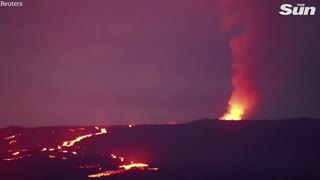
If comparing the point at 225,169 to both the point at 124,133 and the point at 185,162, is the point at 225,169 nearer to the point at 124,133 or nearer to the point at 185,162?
the point at 185,162

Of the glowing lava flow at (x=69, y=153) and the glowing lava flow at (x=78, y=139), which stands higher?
the glowing lava flow at (x=78, y=139)

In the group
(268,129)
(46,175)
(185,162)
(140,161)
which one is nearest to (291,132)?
(268,129)

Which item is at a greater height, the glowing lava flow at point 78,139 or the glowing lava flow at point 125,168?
the glowing lava flow at point 78,139

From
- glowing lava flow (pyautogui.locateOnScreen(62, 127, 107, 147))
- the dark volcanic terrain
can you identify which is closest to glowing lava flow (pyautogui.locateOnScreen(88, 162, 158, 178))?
the dark volcanic terrain

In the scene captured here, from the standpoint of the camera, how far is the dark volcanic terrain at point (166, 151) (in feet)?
19.4

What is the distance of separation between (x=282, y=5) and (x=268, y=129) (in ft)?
4.70

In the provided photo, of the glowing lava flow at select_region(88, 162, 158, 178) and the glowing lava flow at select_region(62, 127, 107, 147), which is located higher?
the glowing lava flow at select_region(62, 127, 107, 147)

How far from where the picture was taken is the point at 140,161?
20.0 feet

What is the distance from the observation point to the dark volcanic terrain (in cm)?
591

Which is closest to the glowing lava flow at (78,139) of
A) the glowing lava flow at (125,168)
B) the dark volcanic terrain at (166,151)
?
the dark volcanic terrain at (166,151)

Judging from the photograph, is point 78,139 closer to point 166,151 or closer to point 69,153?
point 69,153

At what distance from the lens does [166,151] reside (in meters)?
6.07

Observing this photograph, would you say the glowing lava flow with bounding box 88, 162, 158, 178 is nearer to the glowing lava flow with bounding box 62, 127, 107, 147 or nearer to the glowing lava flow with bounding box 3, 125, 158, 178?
the glowing lava flow with bounding box 3, 125, 158, 178

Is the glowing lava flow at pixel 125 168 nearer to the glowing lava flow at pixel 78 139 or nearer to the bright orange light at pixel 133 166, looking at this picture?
the bright orange light at pixel 133 166
